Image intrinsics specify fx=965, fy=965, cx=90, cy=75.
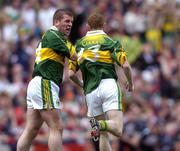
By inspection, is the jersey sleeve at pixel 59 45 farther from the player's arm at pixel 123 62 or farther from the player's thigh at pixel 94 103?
the player's thigh at pixel 94 103

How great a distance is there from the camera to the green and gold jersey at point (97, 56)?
54.6ft

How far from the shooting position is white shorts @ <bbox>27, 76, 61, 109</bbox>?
52.7ft

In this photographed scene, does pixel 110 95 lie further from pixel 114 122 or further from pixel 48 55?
pixel 48 55

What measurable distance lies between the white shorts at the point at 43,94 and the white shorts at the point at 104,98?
34.8 inches

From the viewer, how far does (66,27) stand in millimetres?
16266

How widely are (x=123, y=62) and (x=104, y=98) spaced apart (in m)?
0.75

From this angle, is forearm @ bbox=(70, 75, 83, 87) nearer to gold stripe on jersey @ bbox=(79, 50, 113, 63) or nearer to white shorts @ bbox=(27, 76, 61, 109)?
gold stripe on jersey @ bbox=(79, 50, 113, 63)

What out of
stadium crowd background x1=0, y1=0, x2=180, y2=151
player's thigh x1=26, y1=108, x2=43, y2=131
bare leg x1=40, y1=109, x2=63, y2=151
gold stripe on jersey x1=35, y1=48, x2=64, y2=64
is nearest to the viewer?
bare leg x1=40, y1=109, x2=63, y2=151

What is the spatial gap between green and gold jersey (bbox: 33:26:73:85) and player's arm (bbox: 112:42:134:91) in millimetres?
890

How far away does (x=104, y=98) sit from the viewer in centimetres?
1672

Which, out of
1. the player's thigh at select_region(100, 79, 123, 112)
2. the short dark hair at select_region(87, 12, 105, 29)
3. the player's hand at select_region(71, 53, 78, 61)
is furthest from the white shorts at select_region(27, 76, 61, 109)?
the short dark hair at select_region(87, 12, 105, 29)

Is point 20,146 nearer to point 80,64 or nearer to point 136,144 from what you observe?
point 80,64

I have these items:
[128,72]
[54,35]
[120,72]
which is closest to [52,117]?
[54,35]

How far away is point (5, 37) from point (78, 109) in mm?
3692
